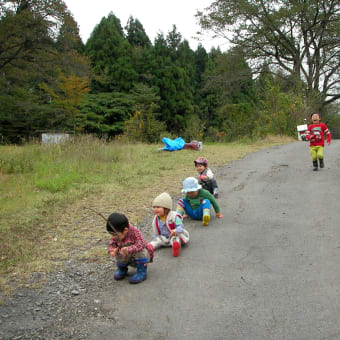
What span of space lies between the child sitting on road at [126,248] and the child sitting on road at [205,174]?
10.3 feet

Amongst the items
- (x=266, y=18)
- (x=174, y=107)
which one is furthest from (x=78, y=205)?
(x=174, y=107)

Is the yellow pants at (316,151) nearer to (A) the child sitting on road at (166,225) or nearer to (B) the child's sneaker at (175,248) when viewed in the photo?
(A) the child sitting on road at (166,225)

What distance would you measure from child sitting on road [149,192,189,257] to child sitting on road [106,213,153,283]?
0.70m

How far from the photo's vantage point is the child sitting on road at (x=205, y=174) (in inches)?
271

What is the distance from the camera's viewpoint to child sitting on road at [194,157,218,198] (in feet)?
22.6

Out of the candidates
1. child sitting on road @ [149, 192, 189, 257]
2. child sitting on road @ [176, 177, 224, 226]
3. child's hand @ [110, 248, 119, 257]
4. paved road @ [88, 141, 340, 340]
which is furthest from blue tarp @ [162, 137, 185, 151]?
child's hand @ [110, 248, 119, 257]

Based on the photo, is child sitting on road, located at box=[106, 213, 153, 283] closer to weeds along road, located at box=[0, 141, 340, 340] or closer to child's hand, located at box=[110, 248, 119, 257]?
child's hand, located at box=[110, 248, 119, 257]

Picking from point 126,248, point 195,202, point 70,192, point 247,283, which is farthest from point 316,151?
point 126,248

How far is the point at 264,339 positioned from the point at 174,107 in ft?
109

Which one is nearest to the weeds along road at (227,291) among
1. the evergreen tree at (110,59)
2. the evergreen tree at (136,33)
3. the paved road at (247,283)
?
the paved road at (247,283)

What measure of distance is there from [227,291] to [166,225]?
147cm

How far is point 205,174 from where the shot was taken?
7016 millimetres

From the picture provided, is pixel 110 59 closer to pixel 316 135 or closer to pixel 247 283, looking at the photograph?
pixel 316 135

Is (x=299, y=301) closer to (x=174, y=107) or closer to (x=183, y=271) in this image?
(x=183, y=271)
